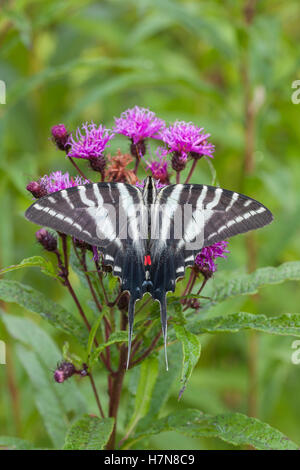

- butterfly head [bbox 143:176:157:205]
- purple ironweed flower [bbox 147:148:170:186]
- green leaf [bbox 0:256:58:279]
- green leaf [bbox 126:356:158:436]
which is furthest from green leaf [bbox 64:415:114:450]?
purple ironweed flower [bbox 147:148:170:186]

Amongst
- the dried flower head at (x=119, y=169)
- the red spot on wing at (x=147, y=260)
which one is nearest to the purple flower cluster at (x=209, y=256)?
the red spot on wing at (x=147, y=260)

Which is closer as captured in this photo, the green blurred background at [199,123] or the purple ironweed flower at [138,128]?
the purple ironweed flower at [138,128]

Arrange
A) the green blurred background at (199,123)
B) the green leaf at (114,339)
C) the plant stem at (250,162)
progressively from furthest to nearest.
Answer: the plant stem at (250,162)
the green blurred background at (199,123)
the green leaf at (114,339)

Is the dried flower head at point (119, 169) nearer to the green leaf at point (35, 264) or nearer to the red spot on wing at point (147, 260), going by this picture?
the red spot on wing at point (147, 260)

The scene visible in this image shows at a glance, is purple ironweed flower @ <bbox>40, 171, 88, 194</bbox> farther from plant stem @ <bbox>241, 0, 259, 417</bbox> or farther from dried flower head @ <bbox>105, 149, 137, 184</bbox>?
plant stem @ <bbox>241, 0, 259, 417</bbox>

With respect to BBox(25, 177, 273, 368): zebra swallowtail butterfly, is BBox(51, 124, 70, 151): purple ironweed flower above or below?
above
